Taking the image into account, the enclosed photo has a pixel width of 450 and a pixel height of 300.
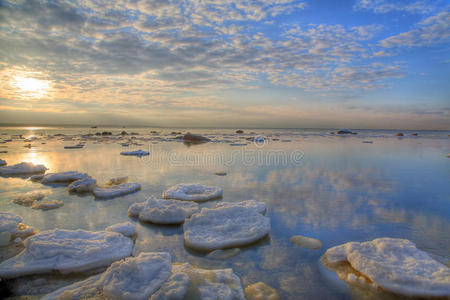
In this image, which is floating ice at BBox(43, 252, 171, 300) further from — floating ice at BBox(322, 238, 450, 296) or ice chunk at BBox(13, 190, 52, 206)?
ice chunk at BBox(13, 190, 52, 206)

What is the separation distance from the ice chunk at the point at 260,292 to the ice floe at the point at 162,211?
2006 mm

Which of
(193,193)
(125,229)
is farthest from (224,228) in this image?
(193,193)

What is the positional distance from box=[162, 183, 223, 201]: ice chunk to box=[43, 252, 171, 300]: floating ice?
9.11 ft

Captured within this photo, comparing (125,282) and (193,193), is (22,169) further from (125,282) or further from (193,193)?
(125,282)

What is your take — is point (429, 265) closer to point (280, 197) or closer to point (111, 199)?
point (280, 197)

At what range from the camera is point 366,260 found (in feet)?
9.27

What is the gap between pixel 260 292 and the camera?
8.10 ft

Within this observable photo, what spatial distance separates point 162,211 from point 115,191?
84.9 inches

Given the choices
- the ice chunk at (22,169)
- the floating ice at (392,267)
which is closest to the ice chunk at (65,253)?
the floating ice at (392,267)

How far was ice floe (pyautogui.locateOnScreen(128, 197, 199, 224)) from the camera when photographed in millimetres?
4250

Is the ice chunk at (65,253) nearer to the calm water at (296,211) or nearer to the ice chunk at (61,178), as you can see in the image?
the calm water at (296,211)

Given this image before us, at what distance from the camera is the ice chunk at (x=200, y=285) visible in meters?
2.37

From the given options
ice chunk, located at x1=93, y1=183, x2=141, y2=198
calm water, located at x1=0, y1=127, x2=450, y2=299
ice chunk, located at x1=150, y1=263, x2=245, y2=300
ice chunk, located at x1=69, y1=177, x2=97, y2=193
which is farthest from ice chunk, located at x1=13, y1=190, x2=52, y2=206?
ice chunk, located at x1=150, y1=263, x2=245, y2=300

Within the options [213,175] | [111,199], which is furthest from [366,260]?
[213,175]
